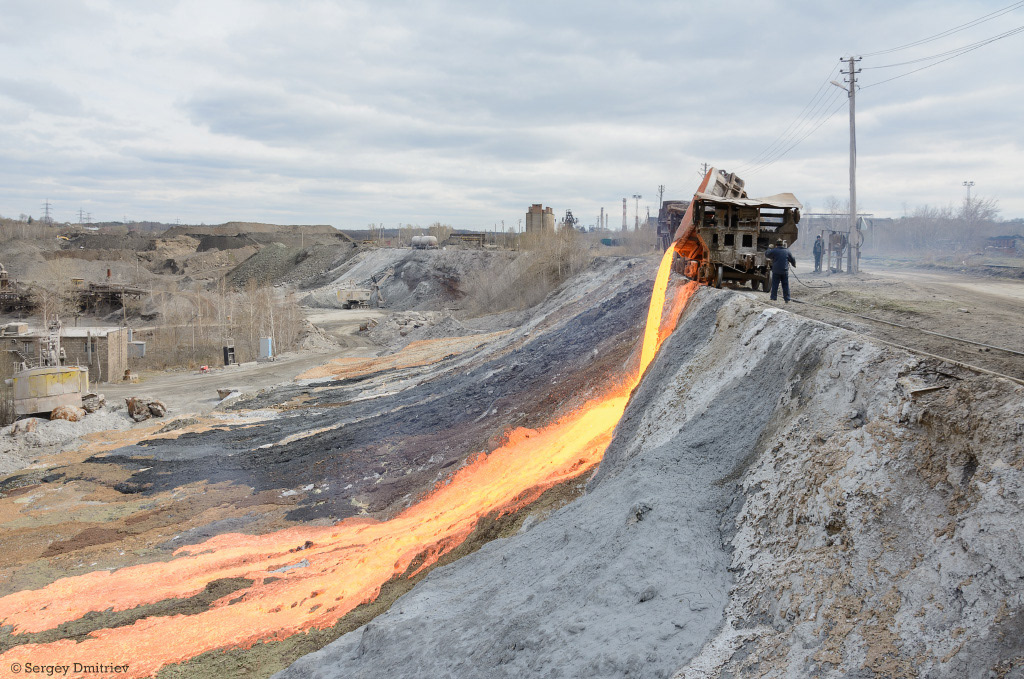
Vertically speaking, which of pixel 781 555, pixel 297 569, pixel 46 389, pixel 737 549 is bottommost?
pixel 297 569

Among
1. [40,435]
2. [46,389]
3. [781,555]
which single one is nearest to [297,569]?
[781,555]

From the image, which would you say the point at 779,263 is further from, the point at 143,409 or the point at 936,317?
the point at 143,409

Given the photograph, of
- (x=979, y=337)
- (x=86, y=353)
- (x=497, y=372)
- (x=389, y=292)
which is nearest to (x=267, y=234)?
(x=389, y=292)

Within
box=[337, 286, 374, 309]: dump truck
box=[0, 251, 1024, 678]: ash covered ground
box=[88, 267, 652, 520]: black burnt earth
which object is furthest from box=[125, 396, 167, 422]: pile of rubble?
box=[337, 286, 374, 309]: dump truck

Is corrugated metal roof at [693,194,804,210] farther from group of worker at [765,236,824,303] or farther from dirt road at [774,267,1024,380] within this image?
dirt road at [774,267,1024,380]

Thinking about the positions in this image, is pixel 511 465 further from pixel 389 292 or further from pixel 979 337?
pixel 389 292

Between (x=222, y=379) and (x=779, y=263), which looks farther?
(x=222, y=379)

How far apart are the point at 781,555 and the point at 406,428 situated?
1379 centimetres

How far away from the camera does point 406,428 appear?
58.2 feet

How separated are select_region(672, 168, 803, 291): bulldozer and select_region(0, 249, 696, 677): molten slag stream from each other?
1.01m

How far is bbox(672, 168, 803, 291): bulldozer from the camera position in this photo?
41.0 ft

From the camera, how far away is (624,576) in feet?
17.3

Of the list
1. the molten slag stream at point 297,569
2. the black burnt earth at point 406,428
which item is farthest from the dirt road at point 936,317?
the black burnt earth at point 406,428

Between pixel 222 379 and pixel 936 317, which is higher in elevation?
pixel 936 317
